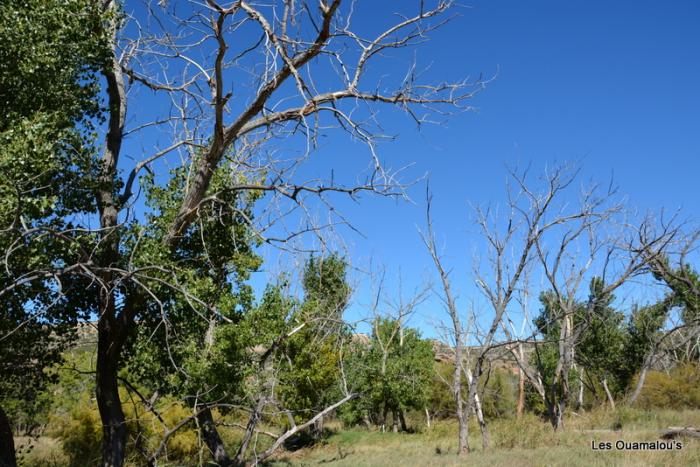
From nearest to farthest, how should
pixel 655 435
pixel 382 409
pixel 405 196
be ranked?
pixel 405 196 < pixel 655 435 < pixel 382 409

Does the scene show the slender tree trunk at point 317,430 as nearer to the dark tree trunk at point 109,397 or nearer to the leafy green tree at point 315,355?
the leafy green tree at point 315,355

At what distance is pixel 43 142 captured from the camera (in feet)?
21.1

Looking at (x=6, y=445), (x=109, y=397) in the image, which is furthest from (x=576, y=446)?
(x=6, y=445)

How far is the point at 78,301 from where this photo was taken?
27.2 ft

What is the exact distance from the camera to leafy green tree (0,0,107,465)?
246 inches

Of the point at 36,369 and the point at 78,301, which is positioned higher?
the point at 78,301

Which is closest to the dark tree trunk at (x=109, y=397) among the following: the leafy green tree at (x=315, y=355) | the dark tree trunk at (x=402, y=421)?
the leafy green tree at (x=315, y=355)

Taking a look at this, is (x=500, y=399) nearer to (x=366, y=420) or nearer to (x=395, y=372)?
(x=366, y=420)

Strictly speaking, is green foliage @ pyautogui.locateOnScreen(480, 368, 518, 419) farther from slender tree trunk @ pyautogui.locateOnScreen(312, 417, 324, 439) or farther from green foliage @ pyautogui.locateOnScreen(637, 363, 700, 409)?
slender tree trunk @ pyautogui.locateOnScreen(312, 417, 324, 439)

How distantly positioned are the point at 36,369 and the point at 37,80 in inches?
183

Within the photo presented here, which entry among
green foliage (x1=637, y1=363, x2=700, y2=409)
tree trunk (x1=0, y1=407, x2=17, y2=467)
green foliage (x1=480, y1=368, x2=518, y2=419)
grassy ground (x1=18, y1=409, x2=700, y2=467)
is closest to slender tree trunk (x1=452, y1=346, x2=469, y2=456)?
grassy ground (x1=18, y1=409, x2=700, y2=467)

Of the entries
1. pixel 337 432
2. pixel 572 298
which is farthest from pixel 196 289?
pixel 337 432

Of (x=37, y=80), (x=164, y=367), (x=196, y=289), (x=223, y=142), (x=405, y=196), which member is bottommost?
(x=164, y=367)

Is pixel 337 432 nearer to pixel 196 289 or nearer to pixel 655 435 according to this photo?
pixel 655 435
